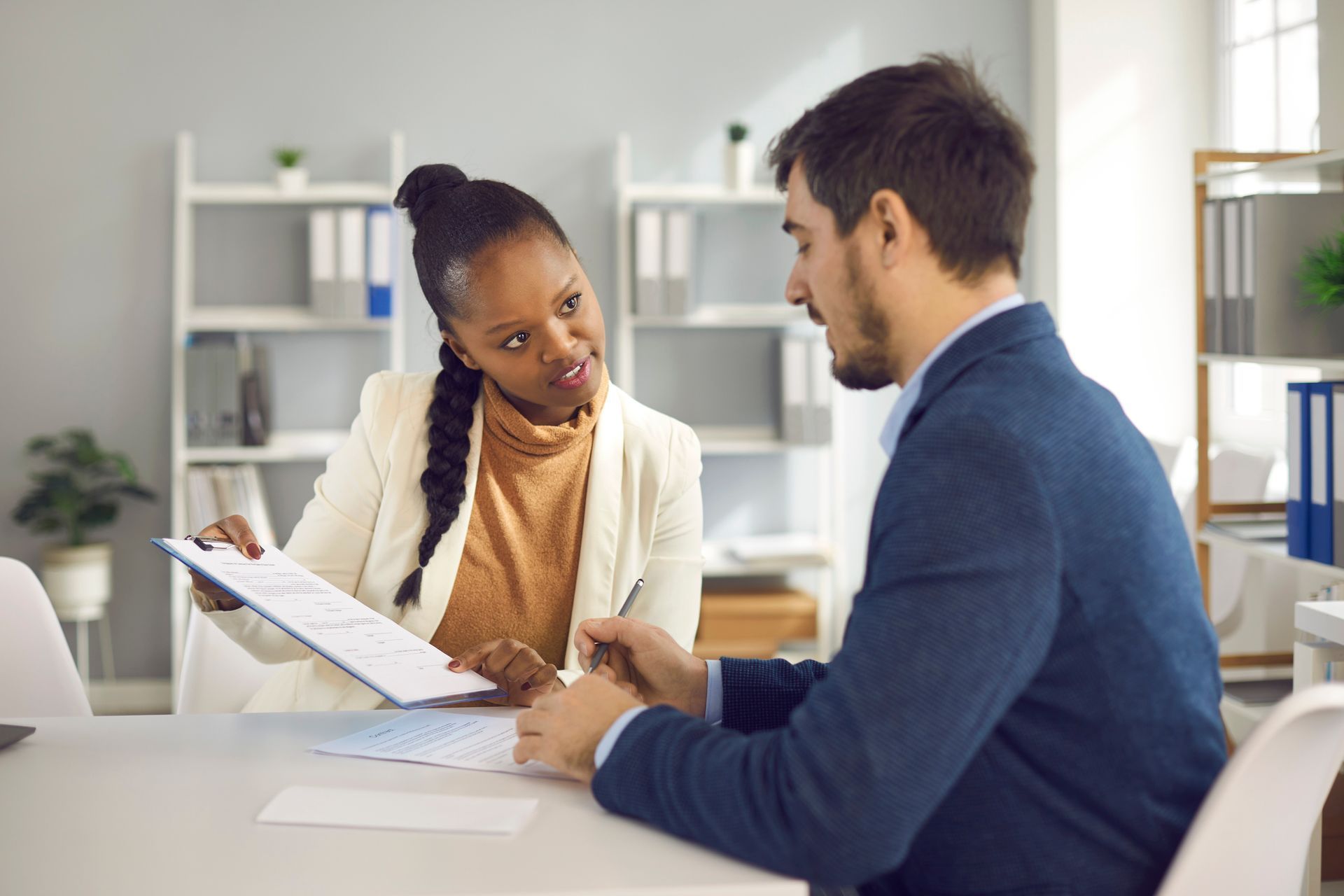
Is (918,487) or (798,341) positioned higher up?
(798,341)

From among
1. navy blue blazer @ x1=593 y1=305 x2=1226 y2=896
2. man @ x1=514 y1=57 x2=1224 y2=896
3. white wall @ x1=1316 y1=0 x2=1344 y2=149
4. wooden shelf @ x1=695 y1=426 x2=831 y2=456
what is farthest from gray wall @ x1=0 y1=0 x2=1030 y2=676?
navy blue blazer @ x1=593 y1=305 x2=1226 y2=896

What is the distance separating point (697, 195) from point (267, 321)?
146cm

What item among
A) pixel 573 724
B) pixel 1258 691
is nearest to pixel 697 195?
pixel 1258 691

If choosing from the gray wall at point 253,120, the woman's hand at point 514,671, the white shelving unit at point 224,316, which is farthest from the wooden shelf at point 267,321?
the woman's hand at point 514,671

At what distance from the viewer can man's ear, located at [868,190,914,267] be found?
1.00m

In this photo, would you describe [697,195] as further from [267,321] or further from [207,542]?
[207,542]

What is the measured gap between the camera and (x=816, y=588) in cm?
398

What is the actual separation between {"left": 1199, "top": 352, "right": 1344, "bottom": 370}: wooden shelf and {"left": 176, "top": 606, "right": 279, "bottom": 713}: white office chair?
7.13ft

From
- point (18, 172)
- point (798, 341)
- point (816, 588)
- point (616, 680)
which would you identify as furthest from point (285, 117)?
point (616, 680)

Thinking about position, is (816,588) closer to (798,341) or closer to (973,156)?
(798,341)

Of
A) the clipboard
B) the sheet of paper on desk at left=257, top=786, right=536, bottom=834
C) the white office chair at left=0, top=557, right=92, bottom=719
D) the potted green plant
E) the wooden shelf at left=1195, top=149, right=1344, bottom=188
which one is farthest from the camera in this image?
the potted green plant

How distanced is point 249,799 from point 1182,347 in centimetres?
373

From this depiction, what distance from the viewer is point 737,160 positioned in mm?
3803

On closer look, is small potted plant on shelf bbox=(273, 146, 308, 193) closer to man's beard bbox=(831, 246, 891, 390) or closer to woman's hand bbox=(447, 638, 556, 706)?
woman's hand bbox=(447, 638, 556, 706)
